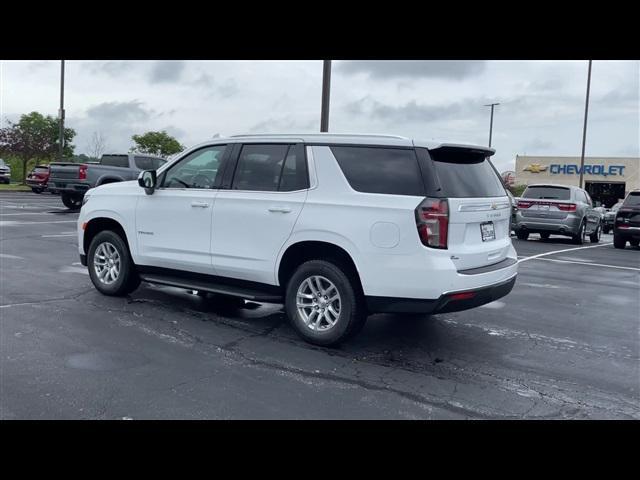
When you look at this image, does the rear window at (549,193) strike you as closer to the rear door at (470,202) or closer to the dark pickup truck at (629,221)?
the dark pickup truck at (629,221)

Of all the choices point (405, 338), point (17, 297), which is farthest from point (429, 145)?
point (17, 297)

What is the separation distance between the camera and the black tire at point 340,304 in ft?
18.0

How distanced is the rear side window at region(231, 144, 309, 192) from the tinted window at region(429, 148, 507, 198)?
1259 mm

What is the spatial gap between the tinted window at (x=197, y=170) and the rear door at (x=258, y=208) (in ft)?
0.80

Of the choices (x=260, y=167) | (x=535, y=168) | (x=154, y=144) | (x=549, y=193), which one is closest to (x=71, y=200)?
(x=549, y=193)

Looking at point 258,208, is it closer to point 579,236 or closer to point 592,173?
point 579,236

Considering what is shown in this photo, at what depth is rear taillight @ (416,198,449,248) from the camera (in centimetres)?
517

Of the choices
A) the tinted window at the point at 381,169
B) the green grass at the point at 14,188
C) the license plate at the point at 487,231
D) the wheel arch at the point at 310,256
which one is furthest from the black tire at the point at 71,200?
the license plate at the point at 487,231
